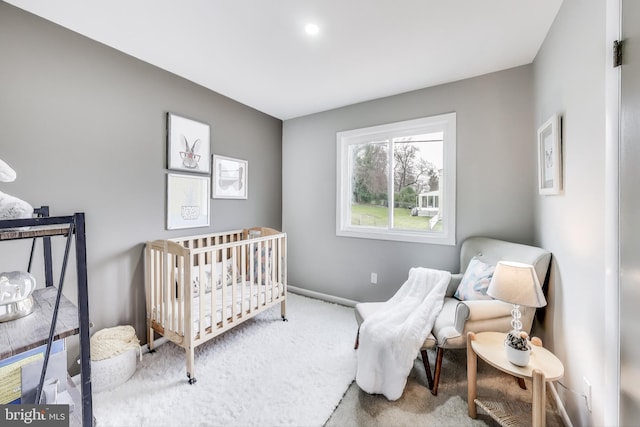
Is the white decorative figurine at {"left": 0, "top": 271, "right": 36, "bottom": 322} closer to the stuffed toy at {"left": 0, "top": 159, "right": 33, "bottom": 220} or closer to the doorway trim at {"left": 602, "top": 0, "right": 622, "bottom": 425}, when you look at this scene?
the stuffed toy at {"left": 0, "top": 159, "right": 33, "bottom": 220}

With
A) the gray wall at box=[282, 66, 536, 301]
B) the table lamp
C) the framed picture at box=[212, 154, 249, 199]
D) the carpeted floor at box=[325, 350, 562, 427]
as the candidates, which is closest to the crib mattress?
the gray wall at box=[282, 66, 536, 301]

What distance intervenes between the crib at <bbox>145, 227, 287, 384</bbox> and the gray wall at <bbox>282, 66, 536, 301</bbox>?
0.81 metres

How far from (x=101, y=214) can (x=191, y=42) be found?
1452 mm

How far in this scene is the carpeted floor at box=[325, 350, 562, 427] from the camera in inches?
58.1

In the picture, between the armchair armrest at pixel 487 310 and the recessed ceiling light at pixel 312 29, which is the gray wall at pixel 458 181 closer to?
the armchair armrest at pixel 487 310

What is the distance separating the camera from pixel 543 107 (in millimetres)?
1884

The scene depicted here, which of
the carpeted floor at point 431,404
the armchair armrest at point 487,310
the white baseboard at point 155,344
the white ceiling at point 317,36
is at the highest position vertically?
the white ceiling at point 317,36

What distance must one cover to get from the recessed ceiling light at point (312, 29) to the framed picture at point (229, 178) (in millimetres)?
1567

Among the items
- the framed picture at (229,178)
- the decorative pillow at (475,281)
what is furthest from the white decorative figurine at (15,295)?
the decorative pillow at (475,281)

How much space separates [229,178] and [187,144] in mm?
587

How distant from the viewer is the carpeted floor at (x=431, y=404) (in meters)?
1.48

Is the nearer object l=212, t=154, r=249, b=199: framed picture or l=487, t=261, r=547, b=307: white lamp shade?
l=487, t=261, r=547, b=307: white lamp shade

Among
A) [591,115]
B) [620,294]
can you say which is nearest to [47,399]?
[620,294]

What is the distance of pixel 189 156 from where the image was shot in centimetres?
248
